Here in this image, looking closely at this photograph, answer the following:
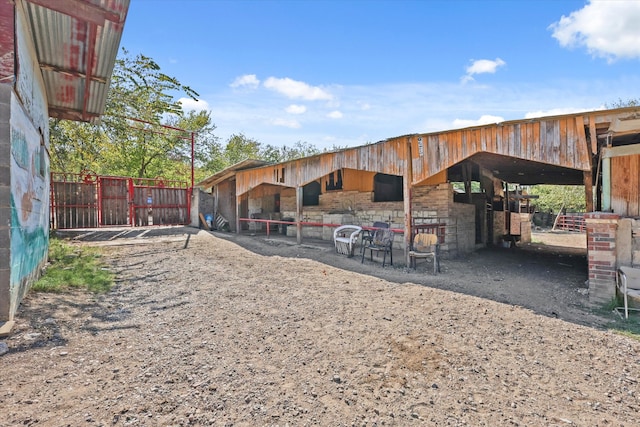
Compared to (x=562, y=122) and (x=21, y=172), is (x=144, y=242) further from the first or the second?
(x=562, y=122)

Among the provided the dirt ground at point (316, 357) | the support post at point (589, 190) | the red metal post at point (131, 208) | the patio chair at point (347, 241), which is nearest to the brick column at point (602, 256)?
the dirt ground at point (316, 357)

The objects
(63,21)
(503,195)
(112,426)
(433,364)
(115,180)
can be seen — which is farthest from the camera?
(503,195)

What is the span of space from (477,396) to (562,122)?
502 centimetres

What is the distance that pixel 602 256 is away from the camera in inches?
188

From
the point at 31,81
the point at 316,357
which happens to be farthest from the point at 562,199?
the point at 31,81

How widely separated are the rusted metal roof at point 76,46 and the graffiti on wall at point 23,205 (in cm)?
130

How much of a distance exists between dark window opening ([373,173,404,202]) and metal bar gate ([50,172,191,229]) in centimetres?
796

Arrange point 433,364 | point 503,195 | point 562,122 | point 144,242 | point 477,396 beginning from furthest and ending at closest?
point 503,195
point 144,242
point 562,122
point 433,364
point 477,396

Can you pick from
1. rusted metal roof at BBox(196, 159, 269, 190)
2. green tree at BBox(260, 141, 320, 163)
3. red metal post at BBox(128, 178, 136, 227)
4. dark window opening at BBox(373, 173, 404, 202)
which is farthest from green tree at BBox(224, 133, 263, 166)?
dark window opening at BBox(373, 173, 404, 202)

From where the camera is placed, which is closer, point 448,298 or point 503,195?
point 448,298

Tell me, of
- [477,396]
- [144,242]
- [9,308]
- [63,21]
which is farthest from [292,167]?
[477,396]

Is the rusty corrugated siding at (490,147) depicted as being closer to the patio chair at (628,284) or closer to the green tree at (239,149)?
the patio chair at (628,284)

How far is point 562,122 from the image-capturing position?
5.23 meters

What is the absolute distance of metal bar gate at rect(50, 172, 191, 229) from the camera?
10188 millimetres
